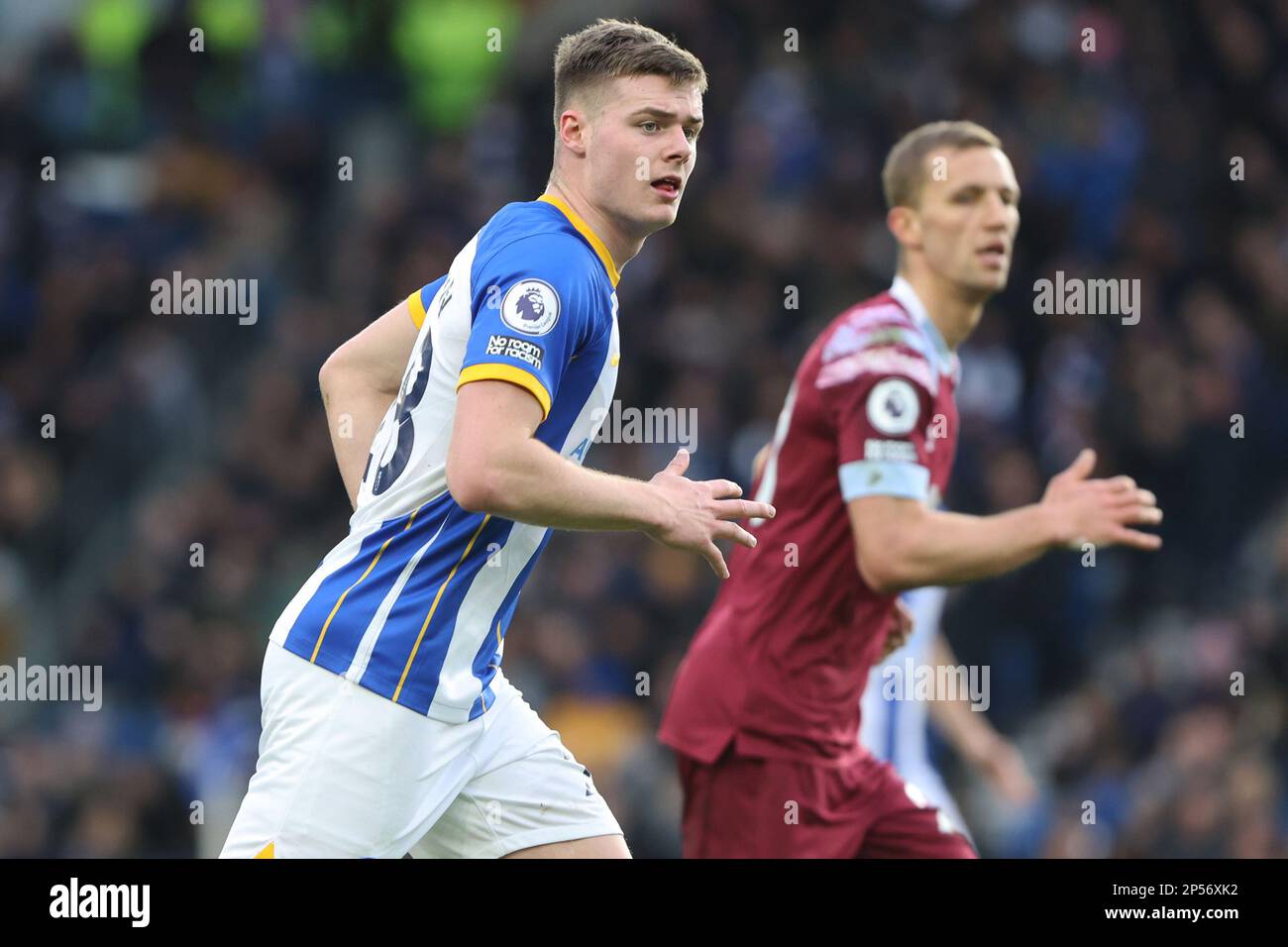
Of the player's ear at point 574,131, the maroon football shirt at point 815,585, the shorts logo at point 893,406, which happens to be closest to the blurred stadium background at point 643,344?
the maroon football shirt at point 815,585

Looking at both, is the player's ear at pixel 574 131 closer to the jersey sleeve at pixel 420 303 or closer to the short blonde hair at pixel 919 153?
the jersey sleeve at pixel 420 303

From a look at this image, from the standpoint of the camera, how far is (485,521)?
13.3ft

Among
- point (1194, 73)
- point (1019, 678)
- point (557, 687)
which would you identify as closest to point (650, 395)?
point (557, 687)

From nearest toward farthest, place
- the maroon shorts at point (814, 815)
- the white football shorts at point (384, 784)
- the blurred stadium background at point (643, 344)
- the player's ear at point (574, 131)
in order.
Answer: the white football shorts at point (384, 784)
the player's ear at point (574, 131)
the maroon shorts at point (814, 815)
the blurred stadium background at point (643, 344)

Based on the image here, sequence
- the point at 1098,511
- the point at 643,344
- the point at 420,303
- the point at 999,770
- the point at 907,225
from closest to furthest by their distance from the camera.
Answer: the point at 420,303, the point at 1098,511, the point at 907,225, the point at 999,770, the point at 643,344

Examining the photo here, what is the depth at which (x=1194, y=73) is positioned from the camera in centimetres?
1157

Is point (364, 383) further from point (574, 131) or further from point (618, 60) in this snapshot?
point (618, 60)

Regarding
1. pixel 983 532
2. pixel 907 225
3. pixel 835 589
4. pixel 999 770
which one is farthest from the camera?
pixel 999 770

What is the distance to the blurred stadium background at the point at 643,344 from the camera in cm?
909

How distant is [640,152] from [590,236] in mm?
227

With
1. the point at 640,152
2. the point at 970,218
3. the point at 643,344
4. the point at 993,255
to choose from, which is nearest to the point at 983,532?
the point at 993,255

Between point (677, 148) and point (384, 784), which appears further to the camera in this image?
point (677, 148)

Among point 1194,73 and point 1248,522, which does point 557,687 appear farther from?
point 1194,73

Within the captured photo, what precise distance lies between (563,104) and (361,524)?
1106mm
